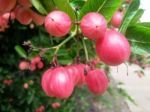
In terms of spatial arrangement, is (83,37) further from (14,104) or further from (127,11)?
(14,104)

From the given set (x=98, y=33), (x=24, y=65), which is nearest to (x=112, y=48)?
(x=98, y=33)

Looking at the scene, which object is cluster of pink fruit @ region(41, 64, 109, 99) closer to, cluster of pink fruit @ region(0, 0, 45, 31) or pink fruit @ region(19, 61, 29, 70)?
cluster of pink fruit @ region(0, 0, 45, 31)

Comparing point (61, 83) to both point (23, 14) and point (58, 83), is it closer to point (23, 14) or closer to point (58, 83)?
point (58, 83)

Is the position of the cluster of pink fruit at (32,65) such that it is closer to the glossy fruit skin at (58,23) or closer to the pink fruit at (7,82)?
the pink fruit at (7,82)

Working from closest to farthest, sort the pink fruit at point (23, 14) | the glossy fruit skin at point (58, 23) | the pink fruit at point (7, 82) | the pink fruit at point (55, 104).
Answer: the glossy fruit skin at point (58, 23) < the pink fruit at point (23, 14) < the pink fruit at point (7, 82) < the pink fruit at point (55, 104)

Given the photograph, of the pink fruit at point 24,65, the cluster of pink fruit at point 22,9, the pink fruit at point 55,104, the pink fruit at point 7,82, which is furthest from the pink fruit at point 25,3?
the pink fruit at point 55,104

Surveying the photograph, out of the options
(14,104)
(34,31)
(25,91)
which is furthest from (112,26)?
(14,104)

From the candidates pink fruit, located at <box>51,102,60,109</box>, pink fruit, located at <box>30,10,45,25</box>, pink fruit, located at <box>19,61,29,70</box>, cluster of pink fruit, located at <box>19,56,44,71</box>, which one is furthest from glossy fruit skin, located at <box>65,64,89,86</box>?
pink fruit, located at <box>51,102,60,109</box>
